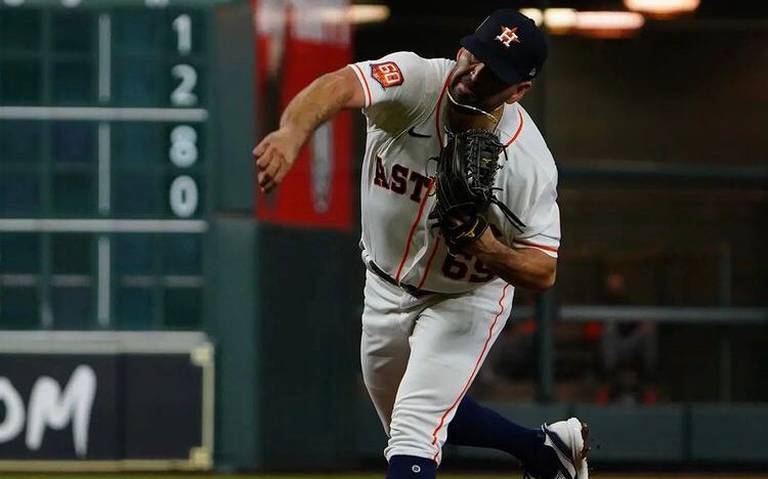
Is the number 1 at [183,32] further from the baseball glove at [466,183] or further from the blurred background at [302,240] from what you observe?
the baseball glove at [466,183]

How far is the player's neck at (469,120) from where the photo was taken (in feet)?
18.6

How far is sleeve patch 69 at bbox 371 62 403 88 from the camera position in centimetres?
545

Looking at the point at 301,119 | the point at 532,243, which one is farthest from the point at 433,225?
the point at 301,119

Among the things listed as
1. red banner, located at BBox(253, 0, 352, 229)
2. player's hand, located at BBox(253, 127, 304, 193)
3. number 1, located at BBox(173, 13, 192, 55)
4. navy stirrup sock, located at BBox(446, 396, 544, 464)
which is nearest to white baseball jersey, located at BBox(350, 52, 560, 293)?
player's hand, located at BBox(253, 127, 304, 193)

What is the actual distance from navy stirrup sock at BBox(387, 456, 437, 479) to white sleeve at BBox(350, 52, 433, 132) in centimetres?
106

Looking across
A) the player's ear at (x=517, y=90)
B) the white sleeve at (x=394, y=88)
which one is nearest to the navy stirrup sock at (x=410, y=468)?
the white sleeve at (x=394, y=88)

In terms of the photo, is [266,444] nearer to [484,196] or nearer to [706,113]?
[706,113]

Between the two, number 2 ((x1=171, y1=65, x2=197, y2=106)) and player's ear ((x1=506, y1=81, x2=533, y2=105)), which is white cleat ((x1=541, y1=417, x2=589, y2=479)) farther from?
number 2 ((x1=171, y1=65, x2=197, y2=106))

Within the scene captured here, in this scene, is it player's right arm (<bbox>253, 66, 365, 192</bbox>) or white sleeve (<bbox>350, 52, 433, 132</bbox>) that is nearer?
player's right arm (<bbox>253, 66, 365, 192</bbox>)

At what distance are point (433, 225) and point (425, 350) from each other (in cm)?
42

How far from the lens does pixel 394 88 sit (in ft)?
18.1

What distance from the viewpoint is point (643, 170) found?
12.7 m

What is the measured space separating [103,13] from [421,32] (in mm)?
2426

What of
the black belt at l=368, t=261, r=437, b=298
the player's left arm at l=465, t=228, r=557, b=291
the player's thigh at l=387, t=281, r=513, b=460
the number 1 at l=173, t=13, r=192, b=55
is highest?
the number 1 at l=173, t=13, r=192, b=55
